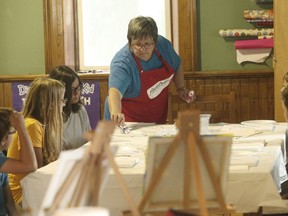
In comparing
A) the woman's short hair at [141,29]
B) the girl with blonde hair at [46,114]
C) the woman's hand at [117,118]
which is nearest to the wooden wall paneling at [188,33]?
the woman's short hair at [141,29]

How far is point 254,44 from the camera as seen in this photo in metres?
5.50

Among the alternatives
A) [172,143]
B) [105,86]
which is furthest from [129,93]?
[172,143]

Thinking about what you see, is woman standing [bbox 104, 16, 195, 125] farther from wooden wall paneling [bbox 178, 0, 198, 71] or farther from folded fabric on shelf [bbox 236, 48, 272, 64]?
folded fabric on shelf [bbox 236, 48, 272, 64]

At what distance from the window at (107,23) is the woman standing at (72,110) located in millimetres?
2259

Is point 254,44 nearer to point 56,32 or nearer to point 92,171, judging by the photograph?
point 56,32

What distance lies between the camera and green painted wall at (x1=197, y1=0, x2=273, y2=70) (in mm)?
5562

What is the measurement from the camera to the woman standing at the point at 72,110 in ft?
11.3

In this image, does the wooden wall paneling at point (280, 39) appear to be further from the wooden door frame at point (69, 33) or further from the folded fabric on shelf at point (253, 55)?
the wooden door frame at point (69, 33)

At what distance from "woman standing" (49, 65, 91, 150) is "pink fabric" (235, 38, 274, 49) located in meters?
2.27

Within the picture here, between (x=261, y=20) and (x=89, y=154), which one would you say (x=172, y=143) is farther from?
(x=261, y=20)

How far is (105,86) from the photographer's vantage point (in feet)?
18.7

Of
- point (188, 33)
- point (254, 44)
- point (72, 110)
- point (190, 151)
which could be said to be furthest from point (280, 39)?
point (190, 151)

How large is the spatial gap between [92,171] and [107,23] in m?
4.59

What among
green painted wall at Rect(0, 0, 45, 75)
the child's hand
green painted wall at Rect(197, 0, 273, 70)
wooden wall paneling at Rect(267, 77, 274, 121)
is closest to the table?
Result: the child's hand
